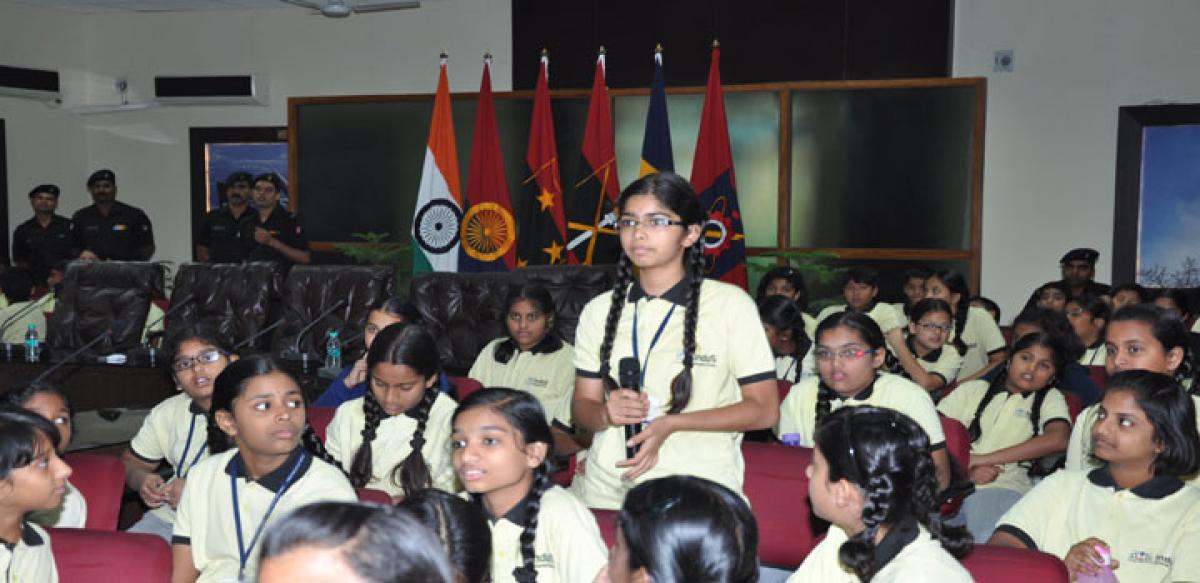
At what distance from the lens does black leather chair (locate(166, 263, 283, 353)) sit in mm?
6273

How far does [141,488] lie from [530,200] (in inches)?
214

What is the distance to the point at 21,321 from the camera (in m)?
6.93

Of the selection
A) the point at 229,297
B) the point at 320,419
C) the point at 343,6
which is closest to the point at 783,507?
the point at 320,419

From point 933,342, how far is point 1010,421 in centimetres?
108

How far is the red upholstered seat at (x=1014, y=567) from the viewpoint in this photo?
196cm

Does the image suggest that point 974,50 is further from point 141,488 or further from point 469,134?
point 141,488

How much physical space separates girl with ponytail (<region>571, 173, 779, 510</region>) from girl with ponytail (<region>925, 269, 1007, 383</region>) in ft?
10.5

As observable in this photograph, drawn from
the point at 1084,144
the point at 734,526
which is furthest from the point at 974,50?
the point at 734,526

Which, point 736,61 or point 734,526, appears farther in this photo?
point 736,61

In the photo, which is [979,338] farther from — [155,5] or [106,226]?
[155,5]

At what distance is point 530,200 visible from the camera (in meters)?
8.45

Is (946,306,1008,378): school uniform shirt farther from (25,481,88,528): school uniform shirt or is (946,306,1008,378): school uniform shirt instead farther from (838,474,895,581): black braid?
(25,481,88,528): school uniform shirt

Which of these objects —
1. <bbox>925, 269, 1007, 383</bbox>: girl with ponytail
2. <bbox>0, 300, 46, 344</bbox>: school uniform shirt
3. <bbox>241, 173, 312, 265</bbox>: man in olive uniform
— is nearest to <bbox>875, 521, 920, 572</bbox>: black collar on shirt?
<bbox>925, 269, 1007, 383</bbox>: girl with ponytail

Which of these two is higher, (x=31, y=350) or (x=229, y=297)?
(x=229, y=297)
